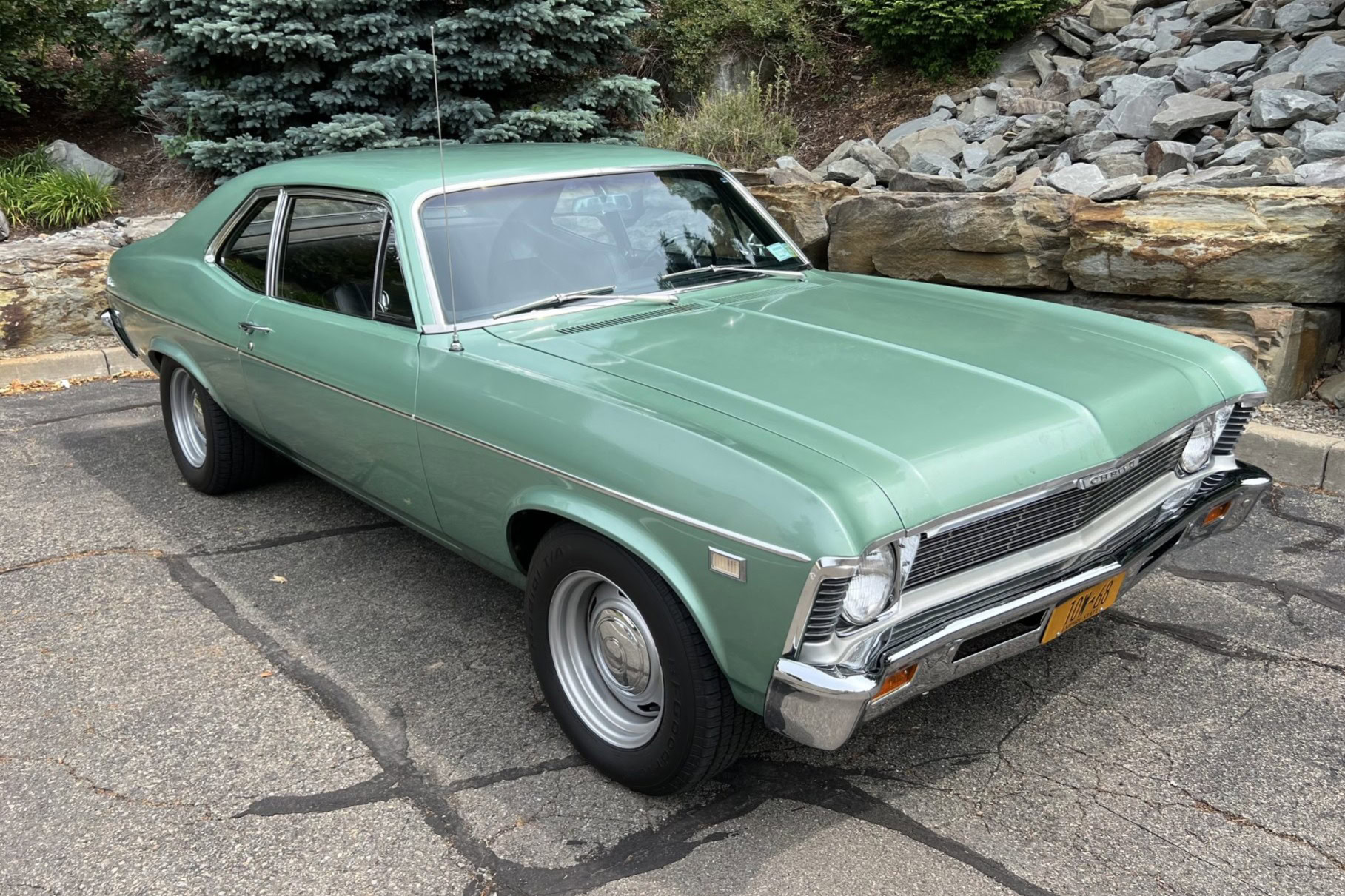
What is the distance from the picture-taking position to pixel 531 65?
8.13 metres

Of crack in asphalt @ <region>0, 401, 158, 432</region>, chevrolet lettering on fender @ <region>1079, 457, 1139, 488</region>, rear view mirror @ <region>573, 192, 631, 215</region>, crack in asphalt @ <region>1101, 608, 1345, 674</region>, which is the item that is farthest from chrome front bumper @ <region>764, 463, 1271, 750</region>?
crack in asphalt @ <region>0, 401, 158, 432</region>

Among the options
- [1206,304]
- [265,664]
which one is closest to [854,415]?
[265,664]

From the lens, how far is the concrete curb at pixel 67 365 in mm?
6773

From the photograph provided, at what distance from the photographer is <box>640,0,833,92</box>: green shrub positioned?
32.5 feet

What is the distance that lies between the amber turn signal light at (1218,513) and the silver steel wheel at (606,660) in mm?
1651

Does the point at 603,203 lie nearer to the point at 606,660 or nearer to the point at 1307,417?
the point at 606,660

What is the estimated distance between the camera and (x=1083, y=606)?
2.77 m

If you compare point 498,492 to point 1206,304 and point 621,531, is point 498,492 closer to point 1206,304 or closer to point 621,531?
point 621,531

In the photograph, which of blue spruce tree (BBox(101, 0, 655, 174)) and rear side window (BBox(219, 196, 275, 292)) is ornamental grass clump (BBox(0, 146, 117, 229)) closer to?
blue spruce tree (BBox(101, 0, 655, 174))

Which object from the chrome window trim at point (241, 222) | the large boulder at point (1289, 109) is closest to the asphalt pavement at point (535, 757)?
the chrome window trim at point (241, 222)

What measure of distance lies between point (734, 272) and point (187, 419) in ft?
8.83

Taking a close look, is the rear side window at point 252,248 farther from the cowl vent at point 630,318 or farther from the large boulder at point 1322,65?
the large boulder at point 1322,65

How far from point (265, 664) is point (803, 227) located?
4333 millimetres

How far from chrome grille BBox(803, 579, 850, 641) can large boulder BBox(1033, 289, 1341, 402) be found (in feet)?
11.9
